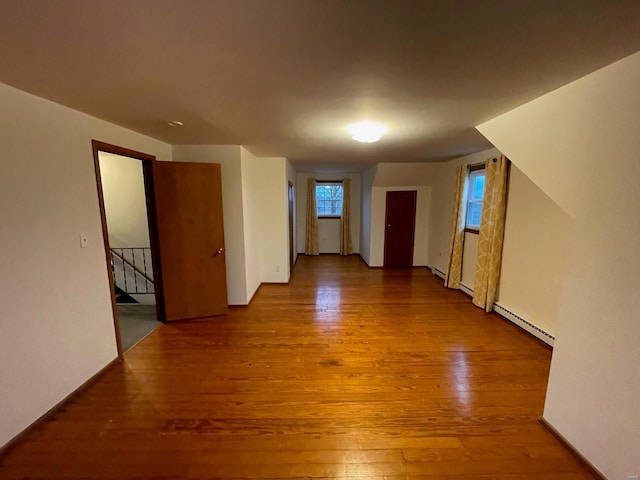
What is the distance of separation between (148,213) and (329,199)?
15.6ft

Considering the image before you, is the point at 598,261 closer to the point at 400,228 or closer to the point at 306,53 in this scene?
the point at 306,53

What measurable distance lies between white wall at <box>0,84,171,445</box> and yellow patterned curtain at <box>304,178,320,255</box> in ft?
15.8

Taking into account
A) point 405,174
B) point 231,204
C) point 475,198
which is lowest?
point 231,204

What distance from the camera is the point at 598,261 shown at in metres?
1.41

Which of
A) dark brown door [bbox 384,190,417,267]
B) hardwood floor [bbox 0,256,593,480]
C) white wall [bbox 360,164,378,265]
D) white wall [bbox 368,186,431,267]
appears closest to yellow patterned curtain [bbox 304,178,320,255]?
white wall [bbox 360,164,378,265]

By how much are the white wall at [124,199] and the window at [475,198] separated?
483cm

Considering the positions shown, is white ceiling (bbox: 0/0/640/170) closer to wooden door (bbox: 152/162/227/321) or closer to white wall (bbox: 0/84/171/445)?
white wall (bbox: 0/84/171/445)

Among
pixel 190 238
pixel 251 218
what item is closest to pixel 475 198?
pixel 251 218

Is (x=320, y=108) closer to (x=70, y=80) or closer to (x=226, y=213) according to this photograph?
(x=70, y=80)

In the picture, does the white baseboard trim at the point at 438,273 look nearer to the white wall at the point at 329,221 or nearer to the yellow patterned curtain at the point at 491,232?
the yellow patterned curtain at the point at 491,232

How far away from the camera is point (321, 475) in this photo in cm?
145

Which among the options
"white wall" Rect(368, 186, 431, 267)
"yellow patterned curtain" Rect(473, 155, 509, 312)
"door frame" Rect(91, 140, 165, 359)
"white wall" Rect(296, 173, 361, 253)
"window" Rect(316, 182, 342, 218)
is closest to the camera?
"door frame" Rect(91, 140, 165, 359)

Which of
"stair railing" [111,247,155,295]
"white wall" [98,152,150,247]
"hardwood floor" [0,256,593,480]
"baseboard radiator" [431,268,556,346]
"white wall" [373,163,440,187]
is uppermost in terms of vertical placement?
"white wall" [373,163,440,187]

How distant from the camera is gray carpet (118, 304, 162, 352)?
2882 mm
